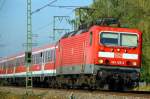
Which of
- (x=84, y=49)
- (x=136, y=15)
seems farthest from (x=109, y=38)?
(x=136, y=15)

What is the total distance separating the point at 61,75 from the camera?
32625 millimetres

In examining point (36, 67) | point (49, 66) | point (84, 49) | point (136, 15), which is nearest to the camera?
point (84, 49)

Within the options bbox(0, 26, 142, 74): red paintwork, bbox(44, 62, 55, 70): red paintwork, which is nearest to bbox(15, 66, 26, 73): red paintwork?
bbox(44, 62, 55, 70): red paintwork

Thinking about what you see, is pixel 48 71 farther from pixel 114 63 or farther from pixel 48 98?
pixel 48 98

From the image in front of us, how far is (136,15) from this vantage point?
54125 millimetres

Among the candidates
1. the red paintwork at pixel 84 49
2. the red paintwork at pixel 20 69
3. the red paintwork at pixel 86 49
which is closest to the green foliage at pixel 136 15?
the red paintwork at pixel 20 69

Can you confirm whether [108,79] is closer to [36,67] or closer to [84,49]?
[84,49]

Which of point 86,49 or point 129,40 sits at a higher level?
point 129,40

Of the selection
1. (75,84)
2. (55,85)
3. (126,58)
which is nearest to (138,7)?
(55,85)

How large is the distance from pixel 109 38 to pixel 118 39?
1.45ft

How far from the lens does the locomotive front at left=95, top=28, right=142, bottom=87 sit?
2514 cm

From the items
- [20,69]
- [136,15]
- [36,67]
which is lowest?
[20,69]

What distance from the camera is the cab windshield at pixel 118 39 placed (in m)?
25.5

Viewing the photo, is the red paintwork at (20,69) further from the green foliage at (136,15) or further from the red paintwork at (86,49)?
the red paintwork at (86,49)
